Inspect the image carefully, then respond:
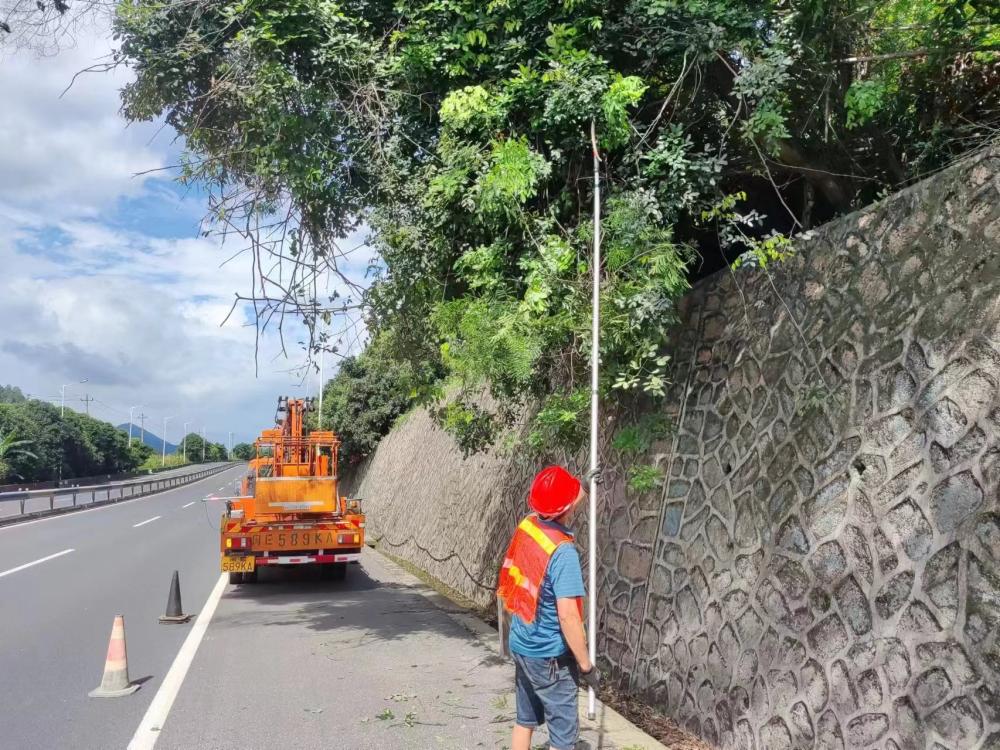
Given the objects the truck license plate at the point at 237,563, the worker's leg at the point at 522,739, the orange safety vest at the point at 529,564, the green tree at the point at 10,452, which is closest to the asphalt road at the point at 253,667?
the truck license plate at the point at 237,563

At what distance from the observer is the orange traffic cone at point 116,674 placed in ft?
22.2

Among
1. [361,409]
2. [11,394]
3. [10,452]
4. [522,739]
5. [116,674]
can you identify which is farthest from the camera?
[11,394]

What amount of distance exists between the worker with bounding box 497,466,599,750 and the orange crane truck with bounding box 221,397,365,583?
917 cm

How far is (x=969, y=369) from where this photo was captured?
412 cm

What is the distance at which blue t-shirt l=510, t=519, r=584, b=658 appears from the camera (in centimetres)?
396

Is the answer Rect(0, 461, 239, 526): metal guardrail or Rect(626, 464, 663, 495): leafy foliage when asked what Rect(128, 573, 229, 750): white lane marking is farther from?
Rect(0, 461, 239, 526): metal guardrail

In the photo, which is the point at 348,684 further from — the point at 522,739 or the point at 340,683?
the point at 522,739

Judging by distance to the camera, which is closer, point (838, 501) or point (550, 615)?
point (550, 615)

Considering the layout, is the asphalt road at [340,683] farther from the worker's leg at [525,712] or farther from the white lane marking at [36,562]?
the white lane marking at [36,562]

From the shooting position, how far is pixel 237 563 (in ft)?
40.4

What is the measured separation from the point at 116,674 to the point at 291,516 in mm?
6934

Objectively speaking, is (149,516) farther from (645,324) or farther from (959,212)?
(959,212)

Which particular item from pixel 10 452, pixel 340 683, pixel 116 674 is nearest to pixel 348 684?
pixel 340 683

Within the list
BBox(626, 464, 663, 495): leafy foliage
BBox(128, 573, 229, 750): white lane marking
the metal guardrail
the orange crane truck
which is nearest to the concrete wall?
BBox(626, 464, 663, 495): leafy foliage
